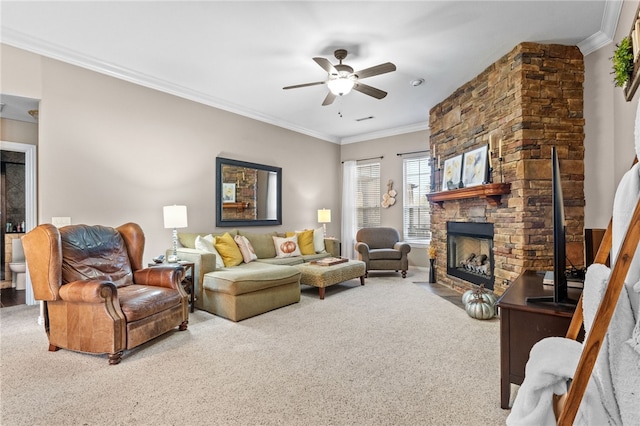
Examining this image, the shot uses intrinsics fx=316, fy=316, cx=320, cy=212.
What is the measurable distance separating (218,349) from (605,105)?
4242 millimetres

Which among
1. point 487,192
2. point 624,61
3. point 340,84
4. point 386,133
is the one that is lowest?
point 487,192

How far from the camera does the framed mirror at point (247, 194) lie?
4957 mm

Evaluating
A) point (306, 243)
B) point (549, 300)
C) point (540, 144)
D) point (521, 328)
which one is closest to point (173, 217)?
point (306, 243)

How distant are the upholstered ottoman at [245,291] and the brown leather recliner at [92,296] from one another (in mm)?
451

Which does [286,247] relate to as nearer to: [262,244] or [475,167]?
[262,244]

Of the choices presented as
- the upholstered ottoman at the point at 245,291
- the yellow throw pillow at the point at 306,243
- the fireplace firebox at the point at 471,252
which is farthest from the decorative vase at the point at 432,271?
the upholstered ottoman at the point at 245,291

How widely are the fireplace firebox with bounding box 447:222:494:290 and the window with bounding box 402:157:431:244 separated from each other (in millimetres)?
1413

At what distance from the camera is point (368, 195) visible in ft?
23.1

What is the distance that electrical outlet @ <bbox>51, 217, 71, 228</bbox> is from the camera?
10.9ft

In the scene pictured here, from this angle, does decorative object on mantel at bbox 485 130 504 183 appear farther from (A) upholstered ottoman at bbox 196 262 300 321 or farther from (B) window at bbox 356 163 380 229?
(B) window at bbox 356 163 380 229

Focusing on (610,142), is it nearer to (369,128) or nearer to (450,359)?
(450,359)

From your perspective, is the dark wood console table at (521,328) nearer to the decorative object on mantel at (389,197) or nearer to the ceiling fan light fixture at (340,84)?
the ceiling fan light fixture at (340,84)

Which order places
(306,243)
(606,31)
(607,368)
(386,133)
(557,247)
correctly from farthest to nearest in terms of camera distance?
(386,133)
(306,243)
(606,31)
(557,247)
(607,368)

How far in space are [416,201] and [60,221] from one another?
18.2ft
